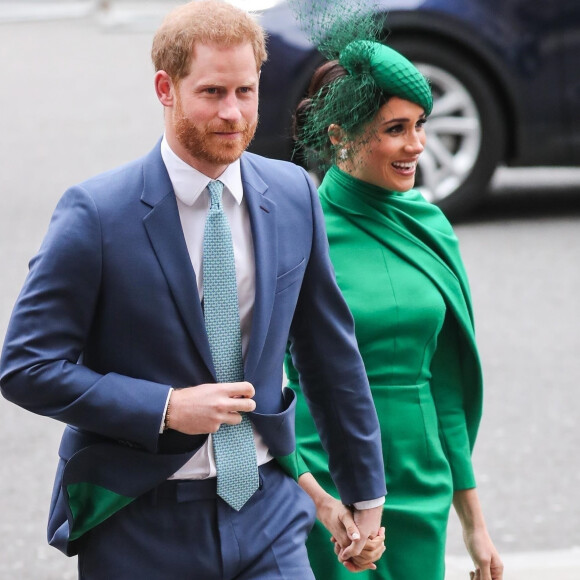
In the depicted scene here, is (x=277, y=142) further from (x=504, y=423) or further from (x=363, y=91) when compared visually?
(x=363, y=91)

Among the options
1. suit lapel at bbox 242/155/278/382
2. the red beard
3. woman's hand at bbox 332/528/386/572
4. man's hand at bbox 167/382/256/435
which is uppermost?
the red beard

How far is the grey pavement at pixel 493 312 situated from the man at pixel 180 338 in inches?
78.4

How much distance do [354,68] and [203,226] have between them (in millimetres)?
822

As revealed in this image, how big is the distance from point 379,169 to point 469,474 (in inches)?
29.6

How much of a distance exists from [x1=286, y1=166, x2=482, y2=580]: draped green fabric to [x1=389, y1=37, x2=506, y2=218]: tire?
496 cm

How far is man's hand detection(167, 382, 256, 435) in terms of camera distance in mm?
2465

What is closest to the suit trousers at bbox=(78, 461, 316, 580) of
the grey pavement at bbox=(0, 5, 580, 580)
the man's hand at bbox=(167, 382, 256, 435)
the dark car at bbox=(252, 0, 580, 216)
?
the man's hand at bbox=(167, 382, 256, 435)

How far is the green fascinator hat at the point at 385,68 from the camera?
10.6 ft

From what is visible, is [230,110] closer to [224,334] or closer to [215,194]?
[215,194]

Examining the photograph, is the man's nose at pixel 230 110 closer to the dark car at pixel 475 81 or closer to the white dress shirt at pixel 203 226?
the white dress shirt at pixel 203 226

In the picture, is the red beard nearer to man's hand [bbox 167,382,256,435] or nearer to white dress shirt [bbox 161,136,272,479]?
white dress shirt [bbox 161,136,272,479]

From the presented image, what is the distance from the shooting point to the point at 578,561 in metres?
4.59

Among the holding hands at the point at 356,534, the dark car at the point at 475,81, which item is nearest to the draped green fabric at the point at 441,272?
the holding hands at the point at 356,534

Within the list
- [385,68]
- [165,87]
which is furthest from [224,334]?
[385,68]
